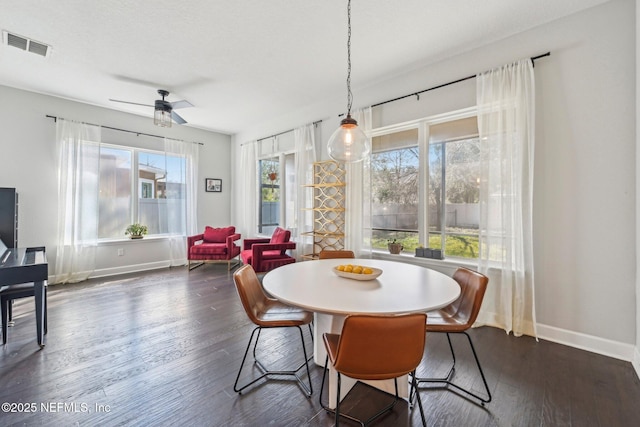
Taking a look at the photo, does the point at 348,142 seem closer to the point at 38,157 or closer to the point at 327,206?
the point at 327,206

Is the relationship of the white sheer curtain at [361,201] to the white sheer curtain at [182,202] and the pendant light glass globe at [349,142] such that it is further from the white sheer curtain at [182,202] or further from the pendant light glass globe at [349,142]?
the white sheer curtain at [182,202]

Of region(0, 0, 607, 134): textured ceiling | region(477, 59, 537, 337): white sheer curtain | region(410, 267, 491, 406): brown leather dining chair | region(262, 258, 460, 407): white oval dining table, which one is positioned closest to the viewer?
region(262, 258, 460, 407): white oval dining table

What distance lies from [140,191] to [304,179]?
322 cm

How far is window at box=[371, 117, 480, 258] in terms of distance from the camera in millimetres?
3045

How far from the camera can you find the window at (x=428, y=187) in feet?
9.99

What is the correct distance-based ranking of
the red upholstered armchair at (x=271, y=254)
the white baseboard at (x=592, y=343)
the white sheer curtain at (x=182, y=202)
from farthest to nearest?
the white sheer curtain at (x=182, y=202), the red upholstered armchair at (x=271, y=254), the white baseboard at (x=592, y=343)

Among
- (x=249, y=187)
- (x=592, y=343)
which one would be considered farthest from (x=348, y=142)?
(x=249, y=187)

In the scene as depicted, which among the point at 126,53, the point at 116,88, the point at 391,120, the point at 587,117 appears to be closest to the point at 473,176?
the point at 587,117

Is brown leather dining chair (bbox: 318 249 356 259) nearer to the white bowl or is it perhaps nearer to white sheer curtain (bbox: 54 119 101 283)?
the white bowl

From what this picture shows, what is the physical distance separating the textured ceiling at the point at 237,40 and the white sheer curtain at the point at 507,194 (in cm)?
55

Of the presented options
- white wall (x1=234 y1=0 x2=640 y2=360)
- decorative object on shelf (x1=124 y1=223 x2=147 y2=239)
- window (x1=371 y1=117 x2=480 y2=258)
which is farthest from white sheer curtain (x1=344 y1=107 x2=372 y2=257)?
decorative object on shelf (x1=124 y1=223 x2=147 y2=239)

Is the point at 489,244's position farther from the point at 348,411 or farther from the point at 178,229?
the point at 178,229

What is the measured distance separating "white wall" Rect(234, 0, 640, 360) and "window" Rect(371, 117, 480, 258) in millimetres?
624

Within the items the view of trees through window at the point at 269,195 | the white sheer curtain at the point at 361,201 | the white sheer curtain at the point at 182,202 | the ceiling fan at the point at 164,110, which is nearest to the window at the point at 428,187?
the white sheer curtain at the point at 361,201
